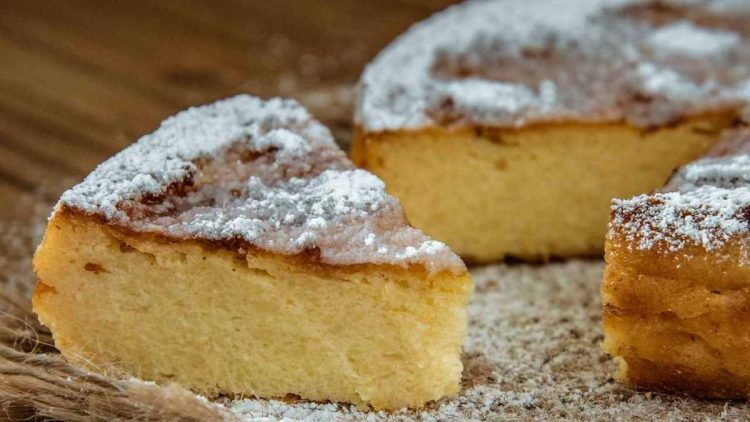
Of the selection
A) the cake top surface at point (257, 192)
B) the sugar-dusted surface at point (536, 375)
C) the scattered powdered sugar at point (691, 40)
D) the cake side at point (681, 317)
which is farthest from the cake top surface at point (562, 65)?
the cake side at point (681, 317)

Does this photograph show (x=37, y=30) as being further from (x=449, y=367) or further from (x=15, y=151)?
(x=449, y=367)

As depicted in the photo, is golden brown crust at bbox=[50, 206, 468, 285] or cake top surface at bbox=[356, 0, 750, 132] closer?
golden brown crust at bbox=[50, 206, 468, 285]

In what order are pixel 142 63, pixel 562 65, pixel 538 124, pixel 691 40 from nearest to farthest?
pixel 538 124, pixel 562 65, pixel 691 40, pixel 142 63

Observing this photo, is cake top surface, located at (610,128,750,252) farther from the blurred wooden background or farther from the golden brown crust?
the blurred wooden background

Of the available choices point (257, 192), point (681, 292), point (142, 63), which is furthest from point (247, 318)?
point (142, 63)

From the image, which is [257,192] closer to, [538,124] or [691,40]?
[538,124]

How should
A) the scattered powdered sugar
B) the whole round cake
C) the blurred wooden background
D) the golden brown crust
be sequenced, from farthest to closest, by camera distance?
1. the blurred wooden background
2. the scattered powdered sugar
3. the whole round cake
4. the golden brown crust

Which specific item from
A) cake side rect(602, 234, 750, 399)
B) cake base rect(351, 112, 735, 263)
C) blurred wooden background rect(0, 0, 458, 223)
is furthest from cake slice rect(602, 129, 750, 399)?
blurred wooden background rect(0, 0, 458, 223)

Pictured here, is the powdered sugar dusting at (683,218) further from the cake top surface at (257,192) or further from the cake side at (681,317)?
the cake top surface at (257,192)

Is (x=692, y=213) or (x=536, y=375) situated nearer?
(x=692, y=213)
